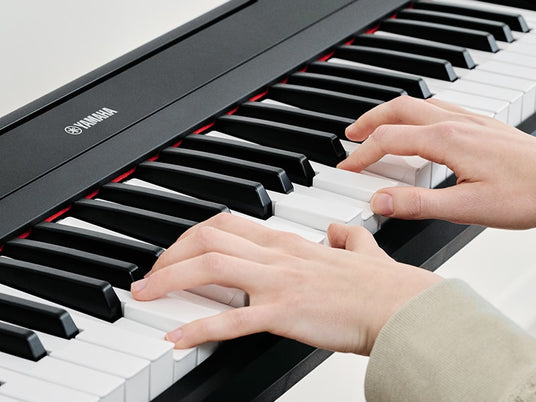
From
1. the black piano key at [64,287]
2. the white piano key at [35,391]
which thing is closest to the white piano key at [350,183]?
the black piano key at [64,287]

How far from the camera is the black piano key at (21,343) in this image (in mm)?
994

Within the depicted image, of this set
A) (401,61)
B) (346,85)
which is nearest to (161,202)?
(346,85)

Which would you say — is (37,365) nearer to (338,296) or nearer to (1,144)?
(338,296)

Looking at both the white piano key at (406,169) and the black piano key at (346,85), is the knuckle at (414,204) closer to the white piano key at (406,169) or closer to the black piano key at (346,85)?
the white piano key at (406,169)

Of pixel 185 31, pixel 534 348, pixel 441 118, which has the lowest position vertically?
pixel 534 348

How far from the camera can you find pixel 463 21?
1734 mm

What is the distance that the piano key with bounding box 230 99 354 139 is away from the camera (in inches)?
55.6

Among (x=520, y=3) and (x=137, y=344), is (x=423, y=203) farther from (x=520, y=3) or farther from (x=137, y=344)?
(x=520, y=3)

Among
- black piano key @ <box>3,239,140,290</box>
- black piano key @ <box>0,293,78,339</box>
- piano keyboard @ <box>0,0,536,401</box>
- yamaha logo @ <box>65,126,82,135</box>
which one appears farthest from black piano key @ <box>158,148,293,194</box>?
black piano key @ <box>0,293,78,339</box>

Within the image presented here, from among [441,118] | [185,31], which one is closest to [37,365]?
[441,118]

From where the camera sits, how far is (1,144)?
1.31 metres

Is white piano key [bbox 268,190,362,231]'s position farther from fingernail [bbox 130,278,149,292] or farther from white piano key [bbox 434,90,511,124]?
white piano key [bbox 434,90,511,124]

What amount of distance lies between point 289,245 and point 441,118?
0.34 m

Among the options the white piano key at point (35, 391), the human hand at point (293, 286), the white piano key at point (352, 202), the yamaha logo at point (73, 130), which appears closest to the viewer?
the white piano key at point (35, 391)
